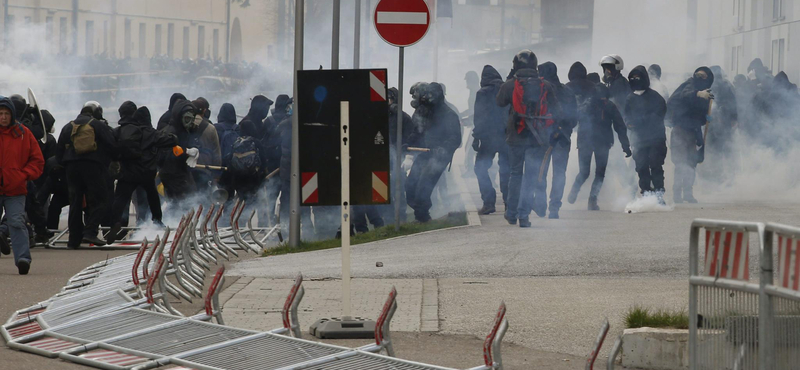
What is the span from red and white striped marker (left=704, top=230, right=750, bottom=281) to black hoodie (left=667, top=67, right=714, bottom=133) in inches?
463

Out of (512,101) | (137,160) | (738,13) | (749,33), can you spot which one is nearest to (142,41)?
(738,13)

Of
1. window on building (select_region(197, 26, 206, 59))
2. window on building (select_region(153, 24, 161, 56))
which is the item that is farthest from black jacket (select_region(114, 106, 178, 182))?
window on building (select_region(197, 26, 206, 59))

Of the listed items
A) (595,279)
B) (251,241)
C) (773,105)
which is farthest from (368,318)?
(773,105)

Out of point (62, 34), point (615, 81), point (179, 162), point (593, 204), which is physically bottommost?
point (593, 204)

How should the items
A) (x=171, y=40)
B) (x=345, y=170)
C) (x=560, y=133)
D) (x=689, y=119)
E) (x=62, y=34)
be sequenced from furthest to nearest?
(x=171, y=40), (x=62, y=34), (x=689, y=119), (x=560, y=133), (x=345, y=170)

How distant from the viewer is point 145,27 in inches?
1266

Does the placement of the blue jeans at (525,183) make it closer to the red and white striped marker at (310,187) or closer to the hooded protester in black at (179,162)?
the hooded protester in black at (179,162)

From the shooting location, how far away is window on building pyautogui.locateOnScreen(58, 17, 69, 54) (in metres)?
30.2

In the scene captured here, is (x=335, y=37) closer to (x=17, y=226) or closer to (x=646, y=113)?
(x=17, y=226)

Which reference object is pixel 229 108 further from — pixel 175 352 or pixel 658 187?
pixel 175 352

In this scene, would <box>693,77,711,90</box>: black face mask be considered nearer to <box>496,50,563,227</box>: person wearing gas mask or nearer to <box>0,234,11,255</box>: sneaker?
<box>496,50,563,227</box>: person wearing gas mask

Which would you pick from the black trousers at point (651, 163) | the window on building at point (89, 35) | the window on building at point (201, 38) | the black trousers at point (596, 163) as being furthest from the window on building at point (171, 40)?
the black trousers at point (651, 163)

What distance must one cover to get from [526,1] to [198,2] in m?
8.70

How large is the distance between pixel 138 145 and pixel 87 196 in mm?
765
